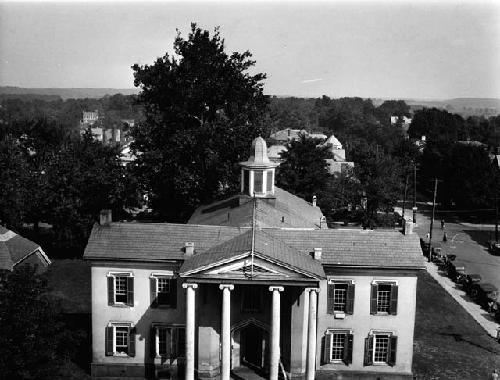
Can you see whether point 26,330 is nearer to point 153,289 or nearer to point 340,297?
point 153,289

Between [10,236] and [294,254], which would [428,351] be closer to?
[294,254]

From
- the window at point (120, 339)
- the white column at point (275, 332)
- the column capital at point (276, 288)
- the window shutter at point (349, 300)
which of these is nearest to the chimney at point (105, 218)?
the window at point (120, 339)

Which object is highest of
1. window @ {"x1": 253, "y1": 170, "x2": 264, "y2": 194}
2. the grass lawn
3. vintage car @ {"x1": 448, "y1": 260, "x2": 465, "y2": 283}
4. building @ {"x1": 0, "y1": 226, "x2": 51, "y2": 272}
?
window @ {"x1": 253, "y1": 170, "x2": 264, "y2": 194}

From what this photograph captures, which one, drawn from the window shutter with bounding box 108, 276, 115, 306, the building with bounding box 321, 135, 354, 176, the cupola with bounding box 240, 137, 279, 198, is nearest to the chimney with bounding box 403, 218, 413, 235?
the cupola with bounding box 240, 137, 279, 198

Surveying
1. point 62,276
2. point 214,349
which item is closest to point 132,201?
point 62,276

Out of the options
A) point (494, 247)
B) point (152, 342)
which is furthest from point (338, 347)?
point (494, 247)

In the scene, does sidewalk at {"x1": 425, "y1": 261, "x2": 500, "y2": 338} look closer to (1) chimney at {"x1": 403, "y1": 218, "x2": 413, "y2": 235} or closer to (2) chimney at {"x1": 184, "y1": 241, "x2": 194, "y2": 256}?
(1) chimney at {"x1": 403, "y1": 218, "x2": 413, "y2": 235}
